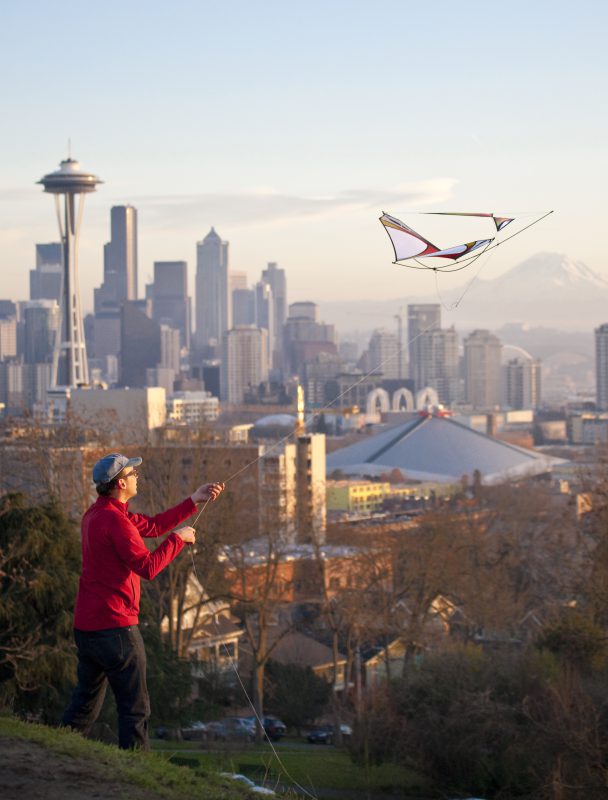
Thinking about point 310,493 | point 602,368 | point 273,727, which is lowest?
point 273,727

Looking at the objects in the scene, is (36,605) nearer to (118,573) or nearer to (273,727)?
(118,573)

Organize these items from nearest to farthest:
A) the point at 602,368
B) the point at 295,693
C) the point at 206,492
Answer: the point at 206,492
the point at 295,693
the point at 602,368

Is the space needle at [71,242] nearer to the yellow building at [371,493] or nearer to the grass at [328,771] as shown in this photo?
the yellow building at [371,493]

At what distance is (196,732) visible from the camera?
911 inches

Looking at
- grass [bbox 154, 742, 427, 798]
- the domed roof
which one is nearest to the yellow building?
the domed roof

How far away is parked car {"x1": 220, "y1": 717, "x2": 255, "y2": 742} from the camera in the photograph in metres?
22.4

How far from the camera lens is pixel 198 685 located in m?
24.2

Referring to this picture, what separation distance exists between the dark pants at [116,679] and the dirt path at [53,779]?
7.9 inches

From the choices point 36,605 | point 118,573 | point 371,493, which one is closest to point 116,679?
point 118,573

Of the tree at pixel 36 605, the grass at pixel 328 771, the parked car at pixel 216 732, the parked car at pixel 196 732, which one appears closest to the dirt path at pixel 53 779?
the tree at pixel 36 605

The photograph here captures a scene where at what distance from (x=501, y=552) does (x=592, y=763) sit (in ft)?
75.1

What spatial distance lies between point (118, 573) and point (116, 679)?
51cm

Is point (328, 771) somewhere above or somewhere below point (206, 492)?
below

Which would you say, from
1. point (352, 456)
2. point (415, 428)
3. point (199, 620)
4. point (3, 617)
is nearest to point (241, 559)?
point (199, 620)
